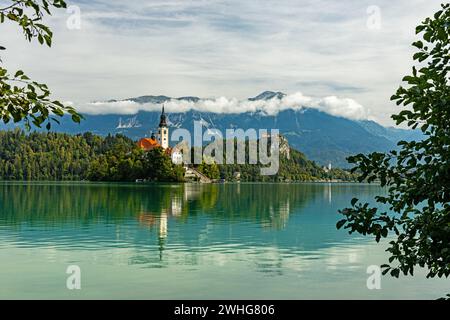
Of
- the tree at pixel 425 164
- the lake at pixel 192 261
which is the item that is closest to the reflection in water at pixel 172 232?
the lake at pixel 192 261

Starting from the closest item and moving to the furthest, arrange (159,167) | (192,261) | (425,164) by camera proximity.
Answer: (425,164) → (192,261) → (159,167)

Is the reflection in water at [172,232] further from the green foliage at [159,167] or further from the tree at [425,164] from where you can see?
the green foliage at [159,167]

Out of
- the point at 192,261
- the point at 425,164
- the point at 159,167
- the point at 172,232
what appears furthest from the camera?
the point at 159,167

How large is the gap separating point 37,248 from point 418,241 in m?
25.4

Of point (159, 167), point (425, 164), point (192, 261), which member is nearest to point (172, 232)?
point (192, 261)

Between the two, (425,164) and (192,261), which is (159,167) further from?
(425,164)

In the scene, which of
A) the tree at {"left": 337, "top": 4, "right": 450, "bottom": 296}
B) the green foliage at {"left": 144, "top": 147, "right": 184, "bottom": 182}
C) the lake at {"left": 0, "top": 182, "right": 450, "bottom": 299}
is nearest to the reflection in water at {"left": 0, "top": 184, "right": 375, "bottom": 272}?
→ the lake at {"left": 0, "top": 182, "right": 450, "bottom": 299}

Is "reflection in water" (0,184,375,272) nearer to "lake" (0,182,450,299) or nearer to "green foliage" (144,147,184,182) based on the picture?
"lake" (0,182,450,299)

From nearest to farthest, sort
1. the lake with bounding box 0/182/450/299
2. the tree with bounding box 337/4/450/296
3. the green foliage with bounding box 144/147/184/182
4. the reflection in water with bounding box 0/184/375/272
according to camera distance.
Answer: the tree with bounding box 337/4/450/296 → the lake with bounding box 0/182/450/299 → the reflection in water with bounding box 0/184/375/272 → the green foliage with bounding box 144/147/184/182

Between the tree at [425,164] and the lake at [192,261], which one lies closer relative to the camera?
the tree at [425,164]

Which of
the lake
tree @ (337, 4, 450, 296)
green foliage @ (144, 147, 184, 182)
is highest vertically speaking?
green foliage @ (144, 147, 184, 182)

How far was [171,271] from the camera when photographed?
23219 millimetres
